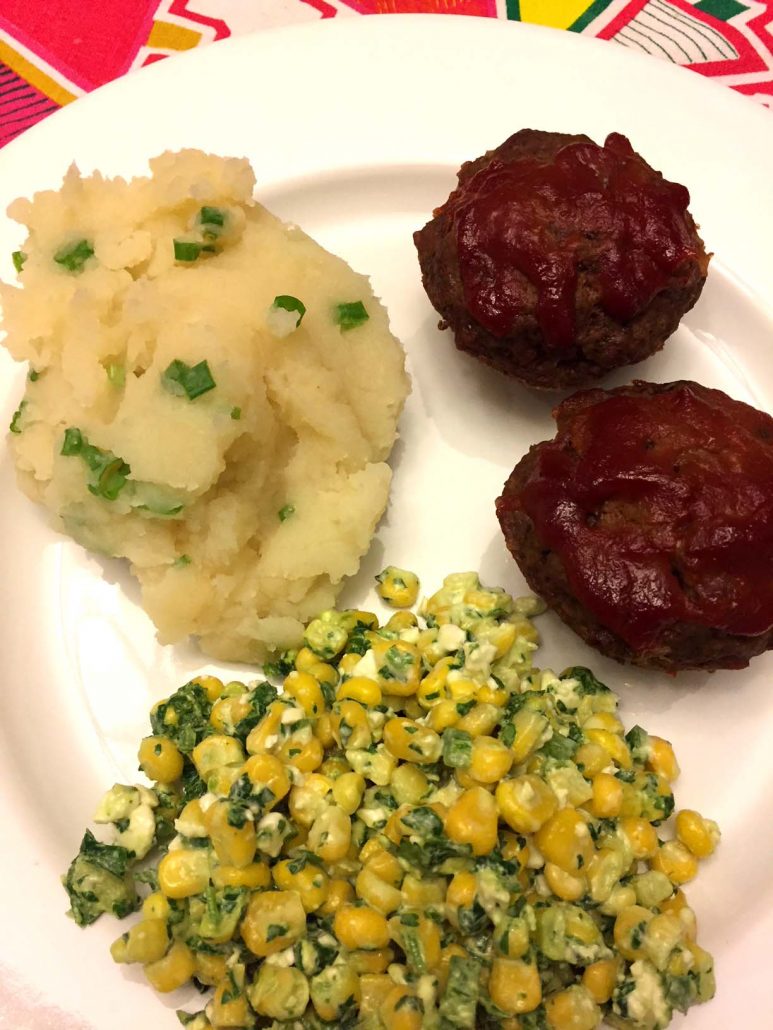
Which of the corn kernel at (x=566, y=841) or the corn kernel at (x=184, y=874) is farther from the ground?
the corn kernel at (x=566, y=841)

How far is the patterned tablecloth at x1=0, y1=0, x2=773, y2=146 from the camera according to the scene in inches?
178

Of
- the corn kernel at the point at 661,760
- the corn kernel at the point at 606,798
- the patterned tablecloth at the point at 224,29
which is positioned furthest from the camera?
the patterned tablecloth at the point at 224,29

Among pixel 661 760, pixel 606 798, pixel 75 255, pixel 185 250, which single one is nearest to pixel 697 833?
pixel 661 760

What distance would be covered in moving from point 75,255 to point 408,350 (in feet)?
4.81

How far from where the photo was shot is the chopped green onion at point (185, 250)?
3092mm

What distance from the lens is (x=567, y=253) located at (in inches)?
115

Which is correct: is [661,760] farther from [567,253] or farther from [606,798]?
[567,253]

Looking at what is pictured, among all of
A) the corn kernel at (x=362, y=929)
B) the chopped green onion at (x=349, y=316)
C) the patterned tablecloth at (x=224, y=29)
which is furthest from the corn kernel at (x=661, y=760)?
the patterned tablecloth at (x=224, y=29)

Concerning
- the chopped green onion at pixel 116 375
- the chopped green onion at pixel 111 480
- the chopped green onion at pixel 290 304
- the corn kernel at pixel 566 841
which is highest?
the chopped green onion at pixel 290 304

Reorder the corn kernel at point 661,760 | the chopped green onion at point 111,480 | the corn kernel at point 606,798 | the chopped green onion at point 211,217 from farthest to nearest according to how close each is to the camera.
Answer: the chopped green onion at point 211,217, the corn kernel at point 661,760, the chopped green onion at point 111,480, the corn kernel at point 606,798

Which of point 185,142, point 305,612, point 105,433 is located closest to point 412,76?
point 185,142

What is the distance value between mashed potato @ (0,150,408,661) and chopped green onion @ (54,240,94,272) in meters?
0.01

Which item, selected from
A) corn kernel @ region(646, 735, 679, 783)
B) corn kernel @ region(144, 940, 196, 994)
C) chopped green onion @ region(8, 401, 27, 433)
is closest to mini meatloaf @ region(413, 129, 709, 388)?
corn kernel @ region(646, 735, 679, 783)

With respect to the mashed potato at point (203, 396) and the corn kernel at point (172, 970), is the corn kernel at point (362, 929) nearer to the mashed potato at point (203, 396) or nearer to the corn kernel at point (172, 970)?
the corn kernel at point (172, 970)
